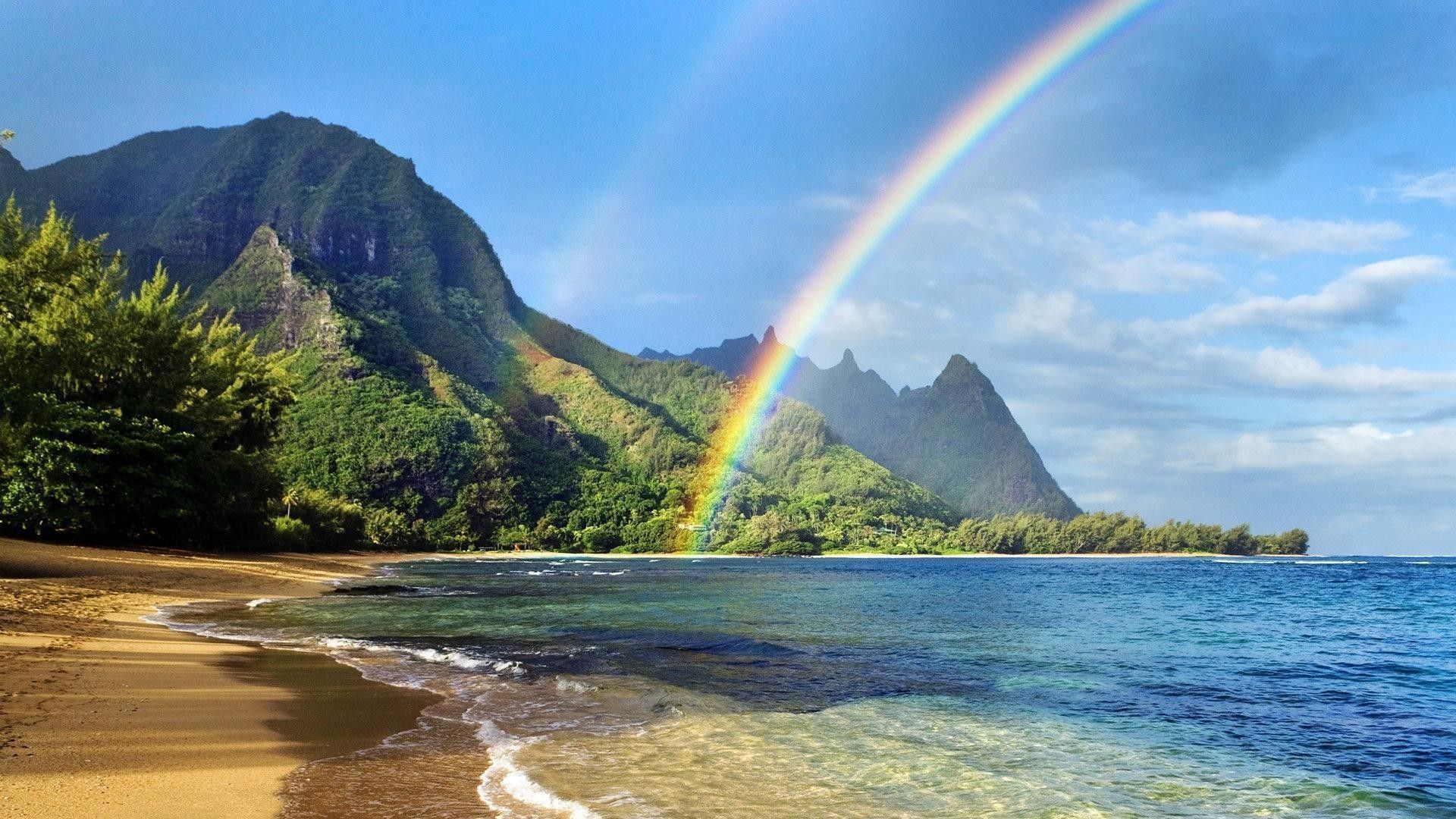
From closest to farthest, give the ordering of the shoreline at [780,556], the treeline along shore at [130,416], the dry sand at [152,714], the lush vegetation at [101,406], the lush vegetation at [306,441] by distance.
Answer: the dry sand at [152,714]
the lush vegetation at [101,406]
the treeline along shore at [130,416]
the lush vegetation at [306,441]
the shoreline at [780,556]

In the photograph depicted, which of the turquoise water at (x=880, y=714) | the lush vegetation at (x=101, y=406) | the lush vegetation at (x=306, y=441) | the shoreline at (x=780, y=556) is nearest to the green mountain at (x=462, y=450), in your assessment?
the lush vegetation at (x=306, y=441)

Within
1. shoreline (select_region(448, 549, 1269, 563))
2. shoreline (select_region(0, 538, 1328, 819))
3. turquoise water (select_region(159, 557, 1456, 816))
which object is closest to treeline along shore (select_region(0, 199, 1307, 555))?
turquoise water (select_region(159, 557, 1456, 816))

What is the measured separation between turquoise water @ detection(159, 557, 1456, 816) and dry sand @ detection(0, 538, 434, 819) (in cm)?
69

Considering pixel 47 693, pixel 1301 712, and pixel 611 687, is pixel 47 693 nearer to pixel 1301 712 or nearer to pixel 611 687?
pixel 611 687

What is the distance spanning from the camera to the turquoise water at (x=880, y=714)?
7988 millimetres

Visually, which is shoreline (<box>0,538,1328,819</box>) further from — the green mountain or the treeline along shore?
the green mountain

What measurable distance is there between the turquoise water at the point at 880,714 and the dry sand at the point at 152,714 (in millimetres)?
693

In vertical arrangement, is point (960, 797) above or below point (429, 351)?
below

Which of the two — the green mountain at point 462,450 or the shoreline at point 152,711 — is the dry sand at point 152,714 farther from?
the green mountain at point 462,450

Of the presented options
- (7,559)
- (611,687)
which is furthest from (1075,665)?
(7,559)

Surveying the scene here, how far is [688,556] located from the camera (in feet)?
429

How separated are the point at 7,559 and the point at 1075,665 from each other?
97.4ft

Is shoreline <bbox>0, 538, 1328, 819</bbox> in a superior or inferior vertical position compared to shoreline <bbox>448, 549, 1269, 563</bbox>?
superior

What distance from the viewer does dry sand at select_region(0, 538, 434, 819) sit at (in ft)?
20.5
